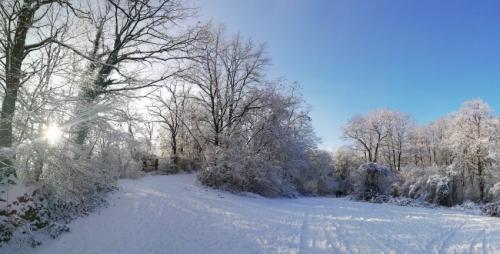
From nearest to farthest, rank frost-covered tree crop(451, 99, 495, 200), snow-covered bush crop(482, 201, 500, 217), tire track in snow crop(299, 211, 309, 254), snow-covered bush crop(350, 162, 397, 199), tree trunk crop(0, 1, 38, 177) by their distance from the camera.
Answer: tree trunk crop(0, 1, 38, 177) → tire track in snow crop(299, 211, 309, 254) → snow-covered bush crop(482, 201, 500, 217) → snow-covered bush crop(350, 162, 397, 199) → frost-covered tree crop(451, 99, 495, 200)

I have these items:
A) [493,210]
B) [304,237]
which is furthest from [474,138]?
[304,237]

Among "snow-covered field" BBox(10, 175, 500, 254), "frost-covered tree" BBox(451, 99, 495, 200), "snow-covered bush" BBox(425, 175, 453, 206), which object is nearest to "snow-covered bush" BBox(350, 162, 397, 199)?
"snow-covered bush" BBox(425, 175, 453, 206)

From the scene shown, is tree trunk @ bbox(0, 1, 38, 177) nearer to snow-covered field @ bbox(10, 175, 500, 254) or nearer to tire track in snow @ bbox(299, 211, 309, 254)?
snow-covered field @ bbox(10, 175, 500, 254)

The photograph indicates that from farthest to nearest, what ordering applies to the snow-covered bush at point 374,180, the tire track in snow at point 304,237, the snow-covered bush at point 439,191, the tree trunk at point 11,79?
the snow-covered bush at point 374,180
the snow-covered bush at point 439,191
the tire track in snow at point 304,237
the tree trunk at point 11,79

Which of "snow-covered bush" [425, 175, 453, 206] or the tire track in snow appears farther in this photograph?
"snow-covered bush" [425, 175, 453, 206]

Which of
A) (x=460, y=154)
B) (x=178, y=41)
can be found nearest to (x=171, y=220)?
(x=178, y=41)

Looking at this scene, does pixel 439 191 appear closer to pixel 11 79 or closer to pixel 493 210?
pixel 493 210

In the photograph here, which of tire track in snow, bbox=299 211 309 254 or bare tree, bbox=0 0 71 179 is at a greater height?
bare tree, bbox=0 0 71 179

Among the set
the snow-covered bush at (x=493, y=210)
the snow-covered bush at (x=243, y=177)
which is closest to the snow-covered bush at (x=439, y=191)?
the snow-covered bush at (x=493, y=210)

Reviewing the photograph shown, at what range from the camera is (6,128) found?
6391mm

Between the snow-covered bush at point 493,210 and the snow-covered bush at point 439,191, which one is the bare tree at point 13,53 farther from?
the snow-covered bush at point 439,191

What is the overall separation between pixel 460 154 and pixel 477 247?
2509 cm

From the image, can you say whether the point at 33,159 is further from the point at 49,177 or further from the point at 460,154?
the point at 460,154

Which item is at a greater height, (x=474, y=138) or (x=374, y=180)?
(x=474, y=138)
